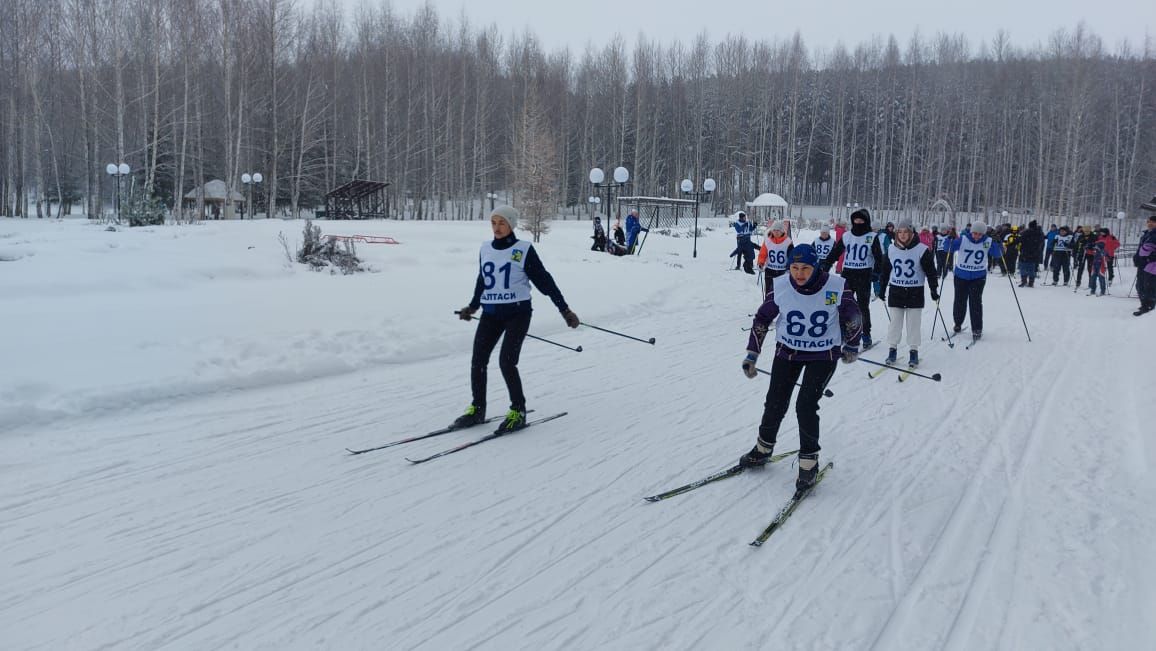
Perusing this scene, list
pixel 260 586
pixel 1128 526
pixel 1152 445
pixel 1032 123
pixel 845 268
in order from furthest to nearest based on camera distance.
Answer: pixel 1032 123, pixel 845 268, pixel 1152 445, pixel 1128 526, pixel 260 586

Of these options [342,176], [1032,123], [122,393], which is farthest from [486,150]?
[122,393]

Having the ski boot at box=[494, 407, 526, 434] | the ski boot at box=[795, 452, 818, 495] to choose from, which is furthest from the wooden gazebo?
the ski boot at box=[795, 452, 818, 495]

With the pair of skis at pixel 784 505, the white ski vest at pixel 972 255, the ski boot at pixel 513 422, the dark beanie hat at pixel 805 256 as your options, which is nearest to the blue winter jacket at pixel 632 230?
the white ski vest at pixel 972 255

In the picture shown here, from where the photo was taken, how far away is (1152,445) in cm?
539

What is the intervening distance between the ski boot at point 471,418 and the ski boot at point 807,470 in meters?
2.66

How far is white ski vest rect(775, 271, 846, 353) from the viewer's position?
4.57 meters

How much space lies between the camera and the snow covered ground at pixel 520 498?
307 centimetres

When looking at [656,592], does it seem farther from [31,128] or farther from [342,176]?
[31,128]

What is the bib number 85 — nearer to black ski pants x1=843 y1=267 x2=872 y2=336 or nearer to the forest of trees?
black ski pants x1=843 y1=267 x2=872 y2=336

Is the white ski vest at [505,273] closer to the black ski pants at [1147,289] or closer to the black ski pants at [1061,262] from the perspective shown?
the black ski pants at [1147,289]

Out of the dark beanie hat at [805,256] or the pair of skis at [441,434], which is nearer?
the dark beanie hat at [805,256]

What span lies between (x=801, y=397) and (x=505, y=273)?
254 cm

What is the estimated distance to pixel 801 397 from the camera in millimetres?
4625

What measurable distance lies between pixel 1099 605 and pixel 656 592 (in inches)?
79.5
